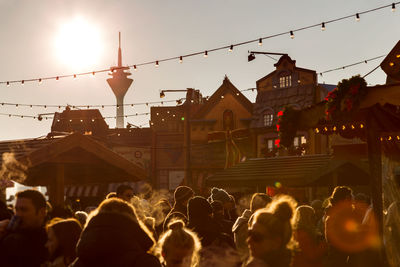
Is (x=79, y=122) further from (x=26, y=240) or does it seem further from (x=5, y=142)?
(x=26, y=240)

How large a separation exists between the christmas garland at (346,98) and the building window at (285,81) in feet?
106

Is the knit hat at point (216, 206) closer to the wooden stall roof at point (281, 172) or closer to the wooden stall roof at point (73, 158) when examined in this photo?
the wooden stall roof at point (73, 158)

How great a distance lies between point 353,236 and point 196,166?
39.6 metres

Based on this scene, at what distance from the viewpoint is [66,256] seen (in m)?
5.10

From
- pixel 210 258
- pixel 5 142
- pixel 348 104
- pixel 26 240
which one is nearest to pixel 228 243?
pixel 210 258

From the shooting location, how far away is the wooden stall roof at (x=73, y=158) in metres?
11.0

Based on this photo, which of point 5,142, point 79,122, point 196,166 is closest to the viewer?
point 5,142

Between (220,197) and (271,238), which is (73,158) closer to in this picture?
(220,197)

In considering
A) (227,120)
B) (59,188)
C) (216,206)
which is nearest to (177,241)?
(216,206)

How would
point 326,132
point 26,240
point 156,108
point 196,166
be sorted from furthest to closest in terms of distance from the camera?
point 156,108 → point 196,166 → point 326,132 → point 26,240

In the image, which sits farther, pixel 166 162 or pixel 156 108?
pixel 156 108

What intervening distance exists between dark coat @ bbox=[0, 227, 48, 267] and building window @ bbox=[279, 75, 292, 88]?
122 feet

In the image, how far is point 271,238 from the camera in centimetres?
429

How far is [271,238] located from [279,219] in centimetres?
17
